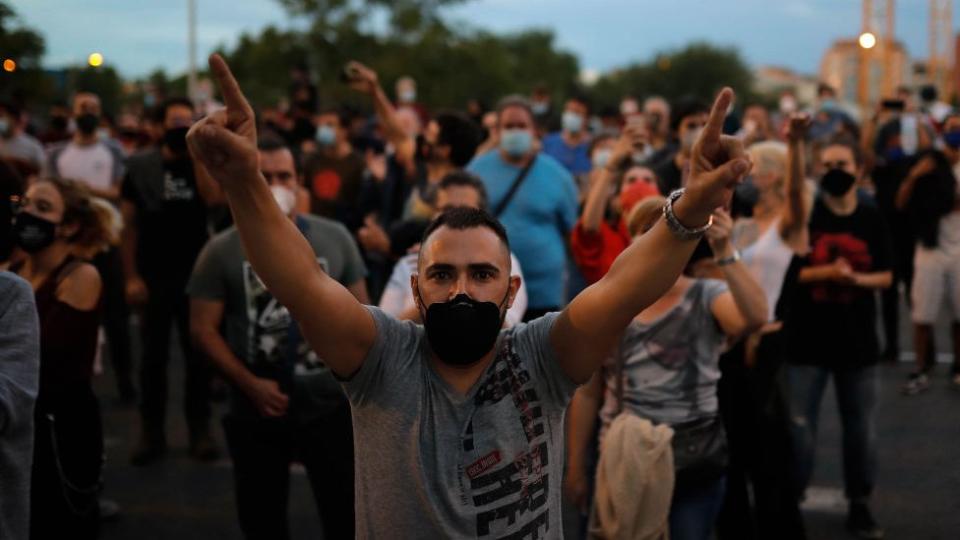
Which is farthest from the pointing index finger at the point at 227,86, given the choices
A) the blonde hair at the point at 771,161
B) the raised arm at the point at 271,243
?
the blonde hair at the point at 771,161

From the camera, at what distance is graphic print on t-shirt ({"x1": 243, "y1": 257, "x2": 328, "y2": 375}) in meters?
4.73

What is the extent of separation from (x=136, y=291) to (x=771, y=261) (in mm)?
3910

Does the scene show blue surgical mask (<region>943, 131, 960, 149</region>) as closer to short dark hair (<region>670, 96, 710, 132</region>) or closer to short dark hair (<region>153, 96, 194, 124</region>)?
short dark hair (<region>670, 96, 710, 132</region>)

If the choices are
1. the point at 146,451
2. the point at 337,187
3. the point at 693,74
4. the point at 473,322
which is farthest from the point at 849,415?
the point at 693,74

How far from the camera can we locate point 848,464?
6125mm

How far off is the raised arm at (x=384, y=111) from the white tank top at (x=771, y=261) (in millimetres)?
2412

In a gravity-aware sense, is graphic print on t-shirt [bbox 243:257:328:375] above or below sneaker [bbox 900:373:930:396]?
above

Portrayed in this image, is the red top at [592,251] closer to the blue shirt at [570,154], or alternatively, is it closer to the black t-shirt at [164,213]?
the black t-shirt at [164,213]

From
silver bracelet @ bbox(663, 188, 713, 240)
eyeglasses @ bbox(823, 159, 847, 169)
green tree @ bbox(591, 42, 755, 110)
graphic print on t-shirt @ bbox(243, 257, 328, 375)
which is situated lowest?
graphic print on t-shirt @ bbox(243, 257, 328, 375)

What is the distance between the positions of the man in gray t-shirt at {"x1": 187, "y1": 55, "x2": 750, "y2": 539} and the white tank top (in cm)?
303

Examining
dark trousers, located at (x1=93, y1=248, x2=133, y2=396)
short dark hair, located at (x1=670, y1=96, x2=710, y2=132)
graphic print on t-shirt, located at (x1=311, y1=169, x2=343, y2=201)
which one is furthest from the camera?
graphic print on t-shirt, located at (x1=311, y1=169, x2=343, y2=201)

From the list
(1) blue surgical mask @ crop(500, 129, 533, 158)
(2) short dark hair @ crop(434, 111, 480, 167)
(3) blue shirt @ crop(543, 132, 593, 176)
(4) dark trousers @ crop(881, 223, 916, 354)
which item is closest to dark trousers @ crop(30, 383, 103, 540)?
(2) short dark hair @ crop(434, 111, 480, 167)

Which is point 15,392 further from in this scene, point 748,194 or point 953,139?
point 953,139

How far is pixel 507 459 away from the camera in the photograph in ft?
8.66
